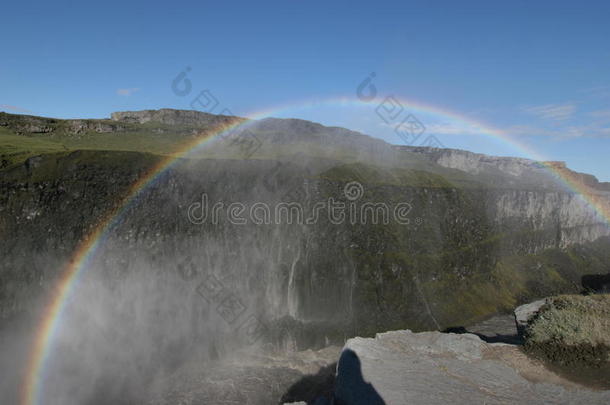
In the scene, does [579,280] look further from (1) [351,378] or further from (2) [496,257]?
(1) [351,378]

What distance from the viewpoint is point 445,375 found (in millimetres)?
16078

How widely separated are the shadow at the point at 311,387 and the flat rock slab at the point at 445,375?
7.82m

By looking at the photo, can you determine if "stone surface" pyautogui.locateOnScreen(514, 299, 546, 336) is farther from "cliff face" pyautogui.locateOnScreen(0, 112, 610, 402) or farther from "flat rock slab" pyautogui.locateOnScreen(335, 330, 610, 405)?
"cliff face" pyautogui.locateOnScreen(0, 112, 610, 402)

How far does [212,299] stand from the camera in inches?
1462

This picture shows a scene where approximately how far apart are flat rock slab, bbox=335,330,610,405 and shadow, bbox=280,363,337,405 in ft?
25.7

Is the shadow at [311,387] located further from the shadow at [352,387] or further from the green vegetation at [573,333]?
the green vegetation at [573,333]

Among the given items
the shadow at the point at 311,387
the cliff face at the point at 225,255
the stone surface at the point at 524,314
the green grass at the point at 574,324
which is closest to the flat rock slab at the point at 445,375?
the green grass at the point at 574,324

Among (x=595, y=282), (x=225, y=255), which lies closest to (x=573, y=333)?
(x=225, y=255)

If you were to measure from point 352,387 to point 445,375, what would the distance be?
401 cm

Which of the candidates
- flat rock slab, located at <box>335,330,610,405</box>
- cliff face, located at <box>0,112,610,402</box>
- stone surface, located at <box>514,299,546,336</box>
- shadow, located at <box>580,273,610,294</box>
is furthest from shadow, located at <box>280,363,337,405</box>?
shadow, located at <box>580,273,610,294</box>

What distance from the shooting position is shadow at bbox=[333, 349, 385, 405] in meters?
14.9

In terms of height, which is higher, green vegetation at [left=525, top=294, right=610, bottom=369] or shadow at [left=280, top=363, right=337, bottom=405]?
green vegetation at [left=525, top=294, right=610, bottom=369]

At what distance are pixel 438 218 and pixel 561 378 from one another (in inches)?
1806

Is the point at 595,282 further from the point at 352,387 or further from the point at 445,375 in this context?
the point at 352,387
